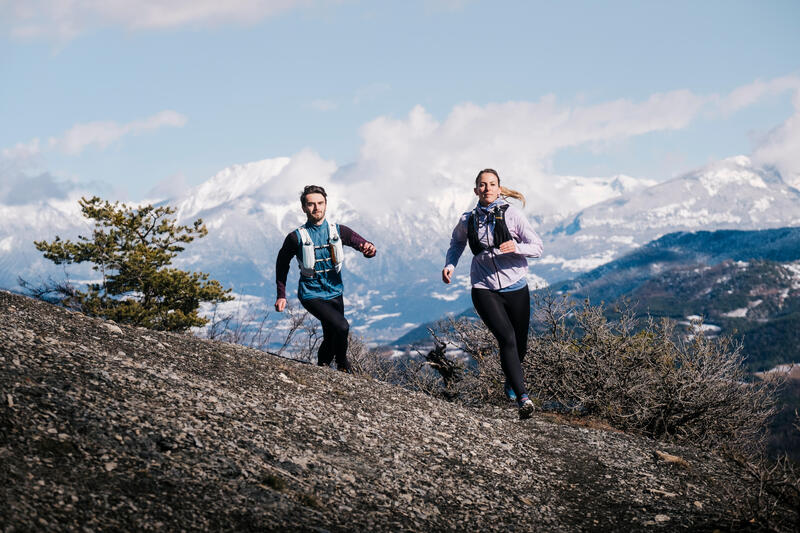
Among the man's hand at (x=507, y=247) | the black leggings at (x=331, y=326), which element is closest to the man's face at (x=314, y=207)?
the black leggings at (x=331, y=326)

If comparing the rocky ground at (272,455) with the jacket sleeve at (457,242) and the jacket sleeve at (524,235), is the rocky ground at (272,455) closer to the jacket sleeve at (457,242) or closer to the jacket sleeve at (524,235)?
the jacket sleeve at (457,242)

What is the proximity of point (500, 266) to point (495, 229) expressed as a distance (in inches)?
18.5

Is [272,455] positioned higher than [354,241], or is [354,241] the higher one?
[354,241]

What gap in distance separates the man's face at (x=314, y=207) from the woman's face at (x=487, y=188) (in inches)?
83.2

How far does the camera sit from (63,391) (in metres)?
5.54

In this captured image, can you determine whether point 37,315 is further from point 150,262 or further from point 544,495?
point 150,262

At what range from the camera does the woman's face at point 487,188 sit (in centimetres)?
828

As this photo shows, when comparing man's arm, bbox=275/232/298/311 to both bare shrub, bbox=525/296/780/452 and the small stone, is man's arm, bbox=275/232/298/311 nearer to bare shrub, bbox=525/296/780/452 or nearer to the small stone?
the small stone

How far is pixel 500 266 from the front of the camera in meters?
8.29

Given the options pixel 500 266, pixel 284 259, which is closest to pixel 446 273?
pixel 500 266

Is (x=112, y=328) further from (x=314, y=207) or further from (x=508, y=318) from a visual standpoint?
(x=508, y=318)

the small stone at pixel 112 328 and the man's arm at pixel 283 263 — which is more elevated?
the man's arm at pixel 283 263

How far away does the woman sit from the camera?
27.0ft

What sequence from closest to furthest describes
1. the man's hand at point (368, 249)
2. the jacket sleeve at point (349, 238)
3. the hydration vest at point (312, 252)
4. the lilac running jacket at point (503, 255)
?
1. the lilac running jacket at point (503, 255)
2. the man's hand at point (368, 249)
3. the hydration vest at point (312, 252)
4. the jacket sleeve at point (349, 238)
